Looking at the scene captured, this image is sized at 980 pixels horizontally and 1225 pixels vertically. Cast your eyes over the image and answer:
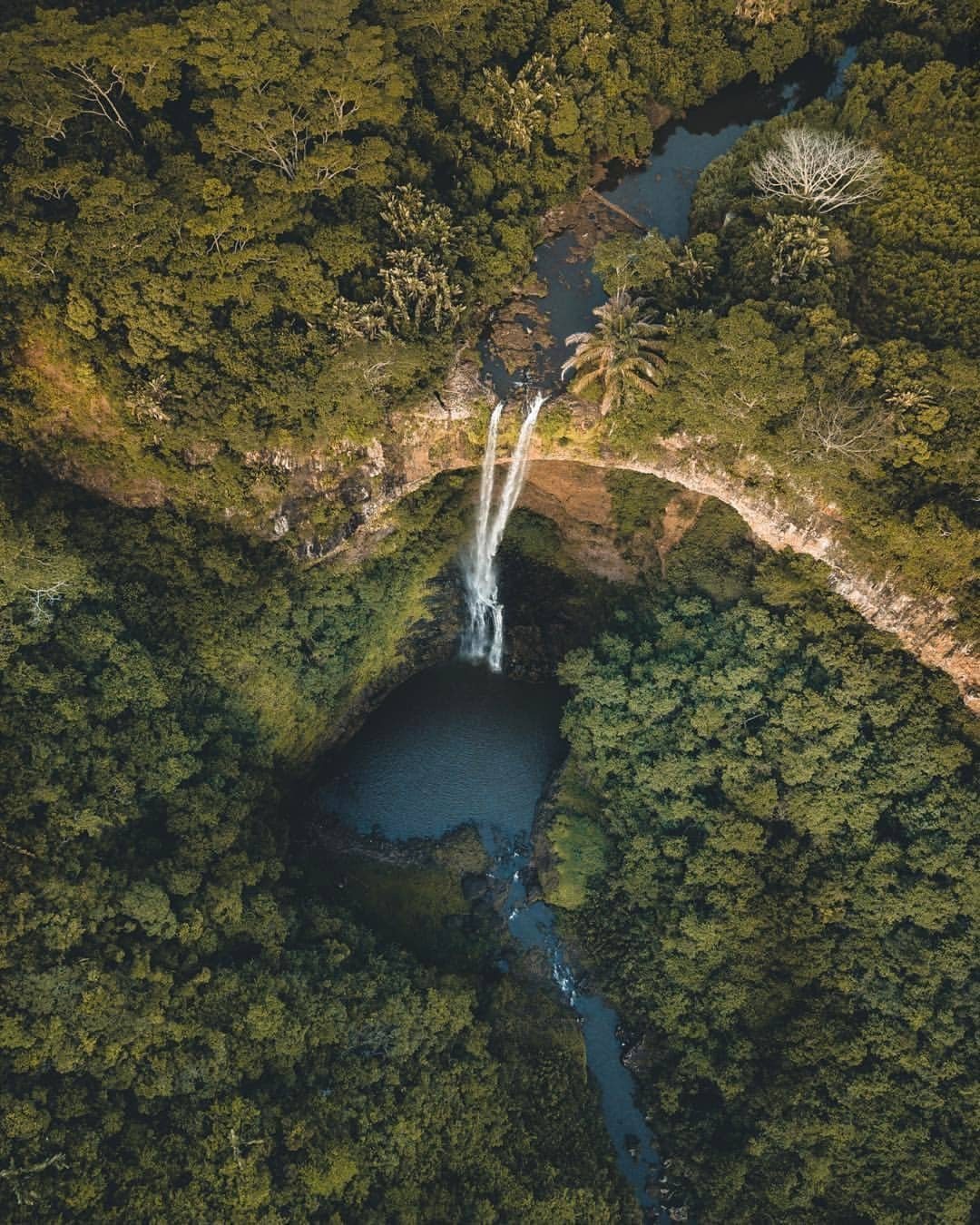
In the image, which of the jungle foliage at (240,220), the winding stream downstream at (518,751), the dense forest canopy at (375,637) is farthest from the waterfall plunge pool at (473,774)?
the jungle foliage at (240,220)

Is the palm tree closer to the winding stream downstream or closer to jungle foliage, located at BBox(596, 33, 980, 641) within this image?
jungle foliage, located at BBox(596, 33, 980, 641)

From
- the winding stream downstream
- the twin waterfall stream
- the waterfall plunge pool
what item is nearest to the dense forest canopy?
the twin waterfall stream

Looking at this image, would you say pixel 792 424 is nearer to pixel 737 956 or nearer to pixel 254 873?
pixel 737 956

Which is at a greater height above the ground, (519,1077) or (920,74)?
(920,74)

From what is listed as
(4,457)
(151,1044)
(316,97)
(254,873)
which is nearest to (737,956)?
(254,873)

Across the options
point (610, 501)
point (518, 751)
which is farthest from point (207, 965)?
point (610, 501)

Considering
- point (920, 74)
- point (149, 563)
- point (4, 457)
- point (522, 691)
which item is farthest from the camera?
point (522, 691)

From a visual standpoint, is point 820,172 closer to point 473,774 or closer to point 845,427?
point 845,427
